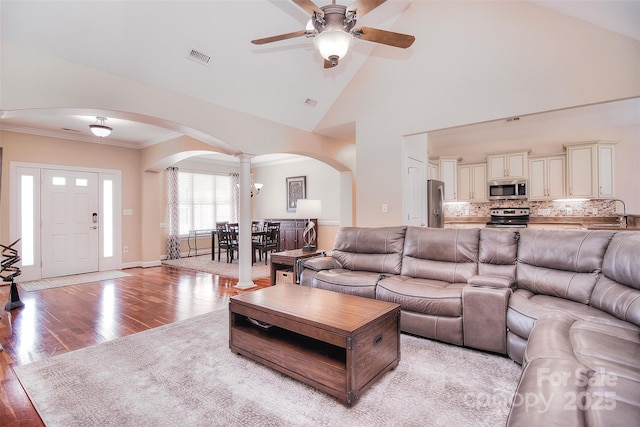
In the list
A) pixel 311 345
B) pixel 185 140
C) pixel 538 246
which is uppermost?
pixel 185 140

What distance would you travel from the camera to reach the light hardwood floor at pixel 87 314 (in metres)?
2.35

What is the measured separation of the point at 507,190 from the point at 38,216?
935 cm

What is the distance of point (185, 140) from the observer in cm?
575

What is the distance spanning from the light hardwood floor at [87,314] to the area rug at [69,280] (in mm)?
254

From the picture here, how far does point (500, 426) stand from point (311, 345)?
46.9 inches

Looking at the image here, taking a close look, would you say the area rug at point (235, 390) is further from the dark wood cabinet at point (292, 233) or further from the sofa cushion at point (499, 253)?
the dark wood cabinet at point (292, 233)

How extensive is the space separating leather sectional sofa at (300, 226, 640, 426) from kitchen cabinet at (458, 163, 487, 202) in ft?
14.8

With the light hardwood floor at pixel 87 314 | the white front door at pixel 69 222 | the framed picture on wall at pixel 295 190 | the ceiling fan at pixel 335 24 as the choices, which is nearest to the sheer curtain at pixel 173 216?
the white front door at pixel 69 222

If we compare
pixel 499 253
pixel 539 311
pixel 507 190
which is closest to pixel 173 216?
pixel 499 253

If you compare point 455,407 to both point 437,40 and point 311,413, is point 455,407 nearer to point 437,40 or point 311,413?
point 311,413

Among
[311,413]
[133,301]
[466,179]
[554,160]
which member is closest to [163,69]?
[133,301]

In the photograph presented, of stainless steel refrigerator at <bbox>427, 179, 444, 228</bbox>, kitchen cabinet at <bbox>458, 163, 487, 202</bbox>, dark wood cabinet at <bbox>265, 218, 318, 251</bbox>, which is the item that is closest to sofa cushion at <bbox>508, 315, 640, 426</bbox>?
stainless steel refrigerator at <bbox>427, 179, 444, 228</bbox>

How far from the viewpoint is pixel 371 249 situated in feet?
12.3

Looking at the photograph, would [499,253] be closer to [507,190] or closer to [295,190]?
[507,190]
